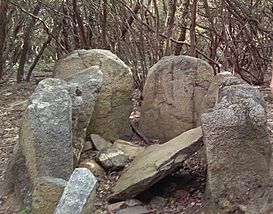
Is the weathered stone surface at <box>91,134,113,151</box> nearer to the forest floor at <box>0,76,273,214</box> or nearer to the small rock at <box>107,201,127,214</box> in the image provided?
the forest floor at <box>0,76,273,214</box>

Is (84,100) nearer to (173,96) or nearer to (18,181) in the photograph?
(18,181)

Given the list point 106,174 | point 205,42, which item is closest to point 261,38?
point 205,42

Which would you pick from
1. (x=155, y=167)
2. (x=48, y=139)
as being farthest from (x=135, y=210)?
(x=48, y=139)

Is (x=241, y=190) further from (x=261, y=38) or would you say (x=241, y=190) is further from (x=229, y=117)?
(x=261, y=38)

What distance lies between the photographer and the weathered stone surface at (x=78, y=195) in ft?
8.21

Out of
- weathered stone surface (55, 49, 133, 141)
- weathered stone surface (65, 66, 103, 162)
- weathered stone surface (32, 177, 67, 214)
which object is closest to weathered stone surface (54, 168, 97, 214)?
weathered stone surface (32, 177, 67, 214)

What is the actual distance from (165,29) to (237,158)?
3020 mm

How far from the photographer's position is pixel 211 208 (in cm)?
276

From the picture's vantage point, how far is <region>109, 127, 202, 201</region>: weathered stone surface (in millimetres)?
2979

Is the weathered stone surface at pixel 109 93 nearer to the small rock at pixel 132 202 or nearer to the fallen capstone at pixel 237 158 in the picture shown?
the small rock at pixel 132 202

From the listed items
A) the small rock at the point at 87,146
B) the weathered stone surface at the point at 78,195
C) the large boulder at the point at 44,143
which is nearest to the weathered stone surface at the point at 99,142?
the small rock at the point at 87,146

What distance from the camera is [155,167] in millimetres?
3037

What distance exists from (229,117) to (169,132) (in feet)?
4.53

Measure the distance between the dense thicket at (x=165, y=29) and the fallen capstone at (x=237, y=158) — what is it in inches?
80.1
